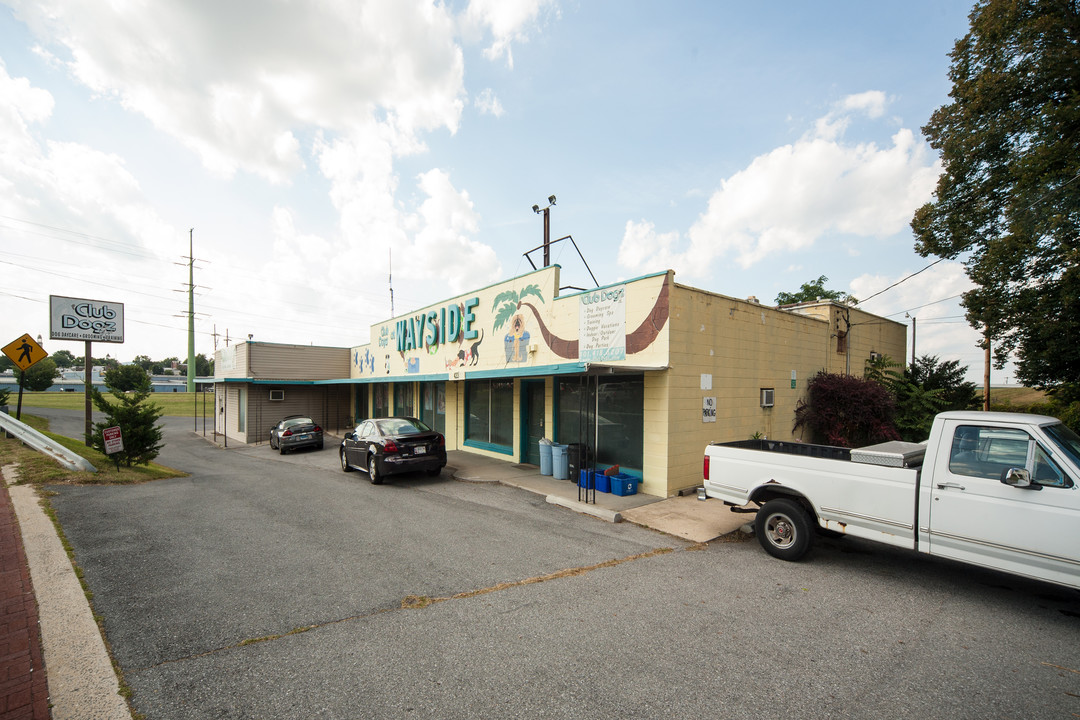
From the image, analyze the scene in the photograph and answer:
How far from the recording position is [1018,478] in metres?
4.29

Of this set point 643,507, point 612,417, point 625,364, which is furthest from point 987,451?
point 612,417

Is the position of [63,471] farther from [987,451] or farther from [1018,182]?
[1018,182]

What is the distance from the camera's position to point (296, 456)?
57.1 feet

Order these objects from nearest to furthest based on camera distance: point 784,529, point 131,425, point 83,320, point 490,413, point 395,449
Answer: point 784,529 < point 395,449 < point 131,425 < point 83,320 < point 490,413

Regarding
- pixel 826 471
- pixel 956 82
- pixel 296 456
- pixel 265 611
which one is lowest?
Answer: pixel 296 456

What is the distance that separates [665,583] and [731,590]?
68cm

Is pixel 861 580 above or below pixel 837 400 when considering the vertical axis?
below

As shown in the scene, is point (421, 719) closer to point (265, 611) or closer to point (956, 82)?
point (265, 611)

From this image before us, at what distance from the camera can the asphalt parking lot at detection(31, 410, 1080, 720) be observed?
3176 mm

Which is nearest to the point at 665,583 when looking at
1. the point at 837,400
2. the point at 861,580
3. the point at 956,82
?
the point at 861,580

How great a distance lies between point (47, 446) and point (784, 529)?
16344 mm

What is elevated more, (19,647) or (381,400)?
(381,400)

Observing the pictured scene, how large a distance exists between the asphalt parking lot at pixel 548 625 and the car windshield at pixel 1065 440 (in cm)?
155

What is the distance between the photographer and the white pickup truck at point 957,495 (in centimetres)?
426
